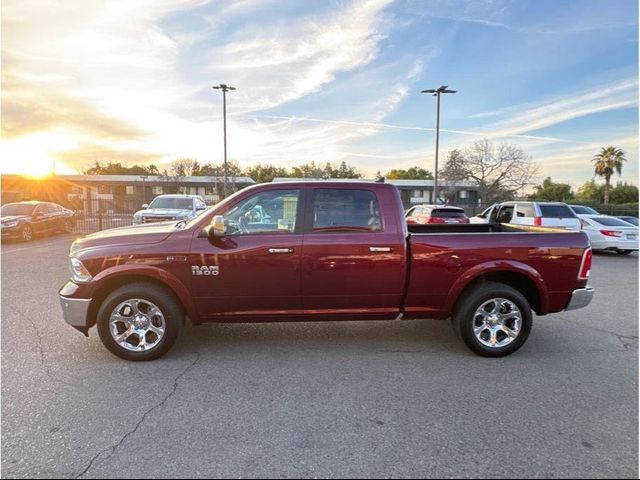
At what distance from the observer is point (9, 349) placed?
4.30 meters

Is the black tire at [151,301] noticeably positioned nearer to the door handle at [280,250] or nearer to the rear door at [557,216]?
the door handle at [280,250]

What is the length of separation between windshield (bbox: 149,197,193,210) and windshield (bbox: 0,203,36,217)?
5.26 m

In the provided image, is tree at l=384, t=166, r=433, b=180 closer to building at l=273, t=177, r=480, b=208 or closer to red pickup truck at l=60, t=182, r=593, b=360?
building at l=273, t=177, r=480, b=208

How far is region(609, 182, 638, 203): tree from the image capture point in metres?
50.3

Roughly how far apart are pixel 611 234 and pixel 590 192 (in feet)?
196

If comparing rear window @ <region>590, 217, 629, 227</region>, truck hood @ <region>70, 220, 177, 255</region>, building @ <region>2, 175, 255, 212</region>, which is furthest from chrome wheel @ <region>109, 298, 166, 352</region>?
building @ <region>2, 175, 255, 212</region>

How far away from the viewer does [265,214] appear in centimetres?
425

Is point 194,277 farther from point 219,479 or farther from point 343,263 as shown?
point 219,479

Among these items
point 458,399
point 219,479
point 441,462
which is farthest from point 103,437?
point 458,399

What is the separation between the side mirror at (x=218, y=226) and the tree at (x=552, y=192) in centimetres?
5743

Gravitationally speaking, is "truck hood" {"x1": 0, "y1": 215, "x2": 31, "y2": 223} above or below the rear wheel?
above

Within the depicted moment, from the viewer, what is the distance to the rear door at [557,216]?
1290 cm

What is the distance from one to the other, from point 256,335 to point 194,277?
1.26 metres

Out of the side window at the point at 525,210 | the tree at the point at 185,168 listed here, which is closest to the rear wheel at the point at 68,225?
the side window at the point at 525,210
